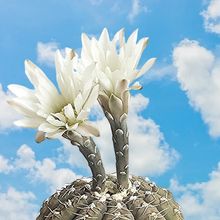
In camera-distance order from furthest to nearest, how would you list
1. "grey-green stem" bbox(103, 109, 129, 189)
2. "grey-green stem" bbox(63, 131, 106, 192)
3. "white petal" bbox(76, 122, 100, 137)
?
"grey-green stem" bbox(103, 109, 129, 189), "grey-green stem" bbox(63, 131, 106, 192), "white petal" bbox(76, 122, 100, 137)

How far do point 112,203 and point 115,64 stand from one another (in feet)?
1.56

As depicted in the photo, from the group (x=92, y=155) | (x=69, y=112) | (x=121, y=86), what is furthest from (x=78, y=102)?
(x=92, y=155)

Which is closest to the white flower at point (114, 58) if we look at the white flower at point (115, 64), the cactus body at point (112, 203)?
the white flower at point (115, 64)

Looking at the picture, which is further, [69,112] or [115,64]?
[115,64]

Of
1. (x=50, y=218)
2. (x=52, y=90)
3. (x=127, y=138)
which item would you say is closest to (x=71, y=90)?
(x=52, y=90)

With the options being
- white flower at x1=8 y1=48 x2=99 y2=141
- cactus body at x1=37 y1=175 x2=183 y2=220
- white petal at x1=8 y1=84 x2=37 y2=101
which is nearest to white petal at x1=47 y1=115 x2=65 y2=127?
white flower at x1=8 y1=48 x2=99 y2=141

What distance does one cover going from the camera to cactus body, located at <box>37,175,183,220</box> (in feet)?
7.18

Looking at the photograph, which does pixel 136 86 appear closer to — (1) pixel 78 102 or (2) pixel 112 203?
(1) pixel 78 102

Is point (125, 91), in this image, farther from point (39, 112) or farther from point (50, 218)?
point (50, 218)

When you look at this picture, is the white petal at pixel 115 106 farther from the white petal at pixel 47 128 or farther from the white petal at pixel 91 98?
the white petal at pixel 47 128

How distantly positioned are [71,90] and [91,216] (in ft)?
1.42

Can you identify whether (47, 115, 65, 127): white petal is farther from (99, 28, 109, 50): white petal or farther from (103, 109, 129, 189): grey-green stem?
(99, 28, 109, 50): white petal

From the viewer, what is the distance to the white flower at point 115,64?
83.7 inches

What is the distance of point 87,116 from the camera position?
203cm
